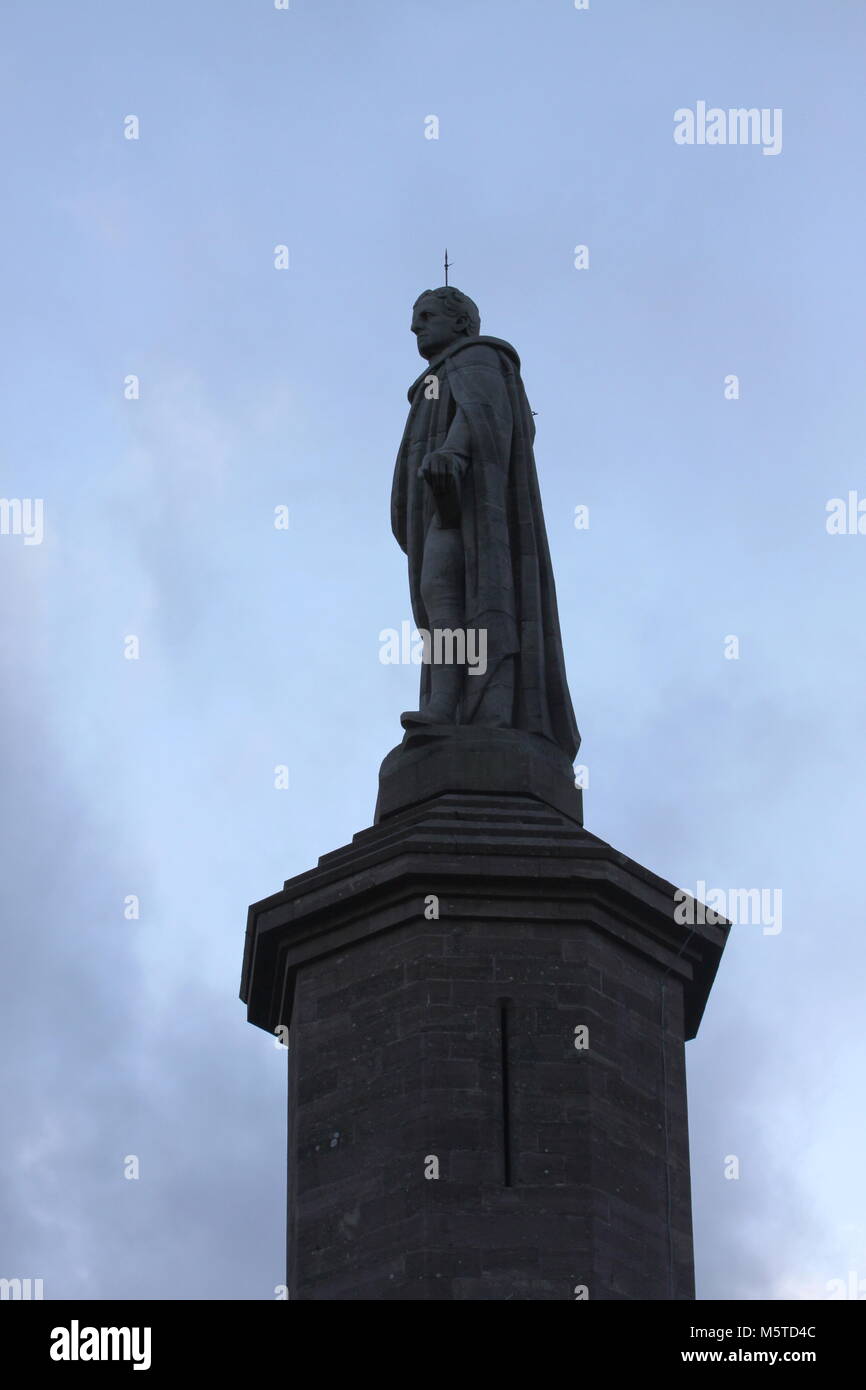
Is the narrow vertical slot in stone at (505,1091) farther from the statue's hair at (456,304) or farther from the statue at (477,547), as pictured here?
the statue's hair at (456,304)

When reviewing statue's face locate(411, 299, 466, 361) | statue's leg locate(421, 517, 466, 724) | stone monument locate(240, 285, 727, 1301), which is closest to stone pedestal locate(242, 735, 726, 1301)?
stone monument locate(240, 285, 727, 1301)

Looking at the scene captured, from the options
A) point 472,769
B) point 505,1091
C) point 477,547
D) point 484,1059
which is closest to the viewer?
point 505,1091

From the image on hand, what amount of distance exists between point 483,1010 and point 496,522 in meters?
4.98

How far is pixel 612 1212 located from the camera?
77.4 ft

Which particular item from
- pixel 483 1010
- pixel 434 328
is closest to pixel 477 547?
pixel 434 328

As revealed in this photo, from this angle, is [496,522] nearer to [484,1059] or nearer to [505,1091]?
[484,1059]

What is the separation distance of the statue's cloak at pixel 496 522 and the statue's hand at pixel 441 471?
269mm

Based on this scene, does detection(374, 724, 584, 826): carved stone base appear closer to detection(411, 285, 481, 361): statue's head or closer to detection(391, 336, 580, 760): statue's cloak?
detection(391, 336, 580, 760): statue's cloak

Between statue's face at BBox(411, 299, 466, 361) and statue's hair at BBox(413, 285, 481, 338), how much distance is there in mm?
50

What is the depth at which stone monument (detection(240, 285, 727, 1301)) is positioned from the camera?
2339cm

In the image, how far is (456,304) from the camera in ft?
94.7

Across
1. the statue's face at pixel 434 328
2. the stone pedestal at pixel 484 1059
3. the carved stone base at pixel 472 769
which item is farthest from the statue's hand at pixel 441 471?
the stone pedestal at pixel 484 1059
